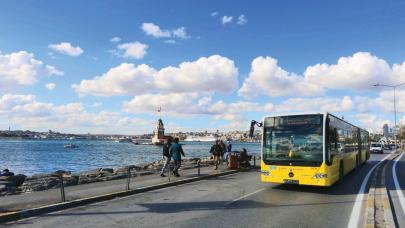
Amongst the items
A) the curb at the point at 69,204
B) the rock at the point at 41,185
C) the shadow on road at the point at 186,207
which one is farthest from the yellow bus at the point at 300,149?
the rock at the point at 41,185

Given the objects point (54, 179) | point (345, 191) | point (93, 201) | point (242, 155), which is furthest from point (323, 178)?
point (242, 155)

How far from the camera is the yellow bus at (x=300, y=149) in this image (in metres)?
13.7

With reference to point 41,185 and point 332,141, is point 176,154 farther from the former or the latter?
point 332,141

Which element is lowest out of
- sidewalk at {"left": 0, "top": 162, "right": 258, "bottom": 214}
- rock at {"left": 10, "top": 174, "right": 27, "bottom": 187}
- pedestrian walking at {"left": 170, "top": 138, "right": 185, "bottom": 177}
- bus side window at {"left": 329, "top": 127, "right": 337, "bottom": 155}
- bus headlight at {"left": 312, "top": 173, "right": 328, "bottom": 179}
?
rock at {"left": 10, "top": 174, "right": 27, "bottom": 187}

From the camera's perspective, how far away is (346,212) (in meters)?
10.2

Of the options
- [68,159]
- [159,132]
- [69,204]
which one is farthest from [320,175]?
[159,132]

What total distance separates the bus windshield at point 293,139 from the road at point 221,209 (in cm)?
120

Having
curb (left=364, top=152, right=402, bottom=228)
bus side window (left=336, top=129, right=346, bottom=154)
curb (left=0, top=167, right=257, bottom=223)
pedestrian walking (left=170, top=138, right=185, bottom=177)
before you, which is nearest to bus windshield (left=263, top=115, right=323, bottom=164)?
curb (left=364, top=152, right=402, bottom=228)

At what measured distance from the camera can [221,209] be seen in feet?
34.7

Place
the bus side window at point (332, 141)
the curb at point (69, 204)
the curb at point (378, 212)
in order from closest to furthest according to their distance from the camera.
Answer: the curb at point (378, 212) → the curb at point (69, 204) → the bus side window at point (332, 141)

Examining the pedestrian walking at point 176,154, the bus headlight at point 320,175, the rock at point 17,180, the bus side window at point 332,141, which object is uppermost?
the bus side window at point 332,141

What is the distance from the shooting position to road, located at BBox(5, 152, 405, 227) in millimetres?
8977

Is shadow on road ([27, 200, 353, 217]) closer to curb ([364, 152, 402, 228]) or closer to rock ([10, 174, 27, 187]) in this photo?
curb ([364, 152, 402, 228])

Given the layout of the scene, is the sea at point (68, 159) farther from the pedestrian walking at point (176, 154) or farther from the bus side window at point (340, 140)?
the bus side window at point (340, 140)
